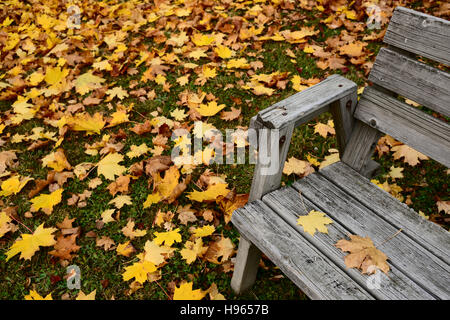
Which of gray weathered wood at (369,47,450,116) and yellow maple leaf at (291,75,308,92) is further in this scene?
yellow maple leaf at (291,75,308,92)

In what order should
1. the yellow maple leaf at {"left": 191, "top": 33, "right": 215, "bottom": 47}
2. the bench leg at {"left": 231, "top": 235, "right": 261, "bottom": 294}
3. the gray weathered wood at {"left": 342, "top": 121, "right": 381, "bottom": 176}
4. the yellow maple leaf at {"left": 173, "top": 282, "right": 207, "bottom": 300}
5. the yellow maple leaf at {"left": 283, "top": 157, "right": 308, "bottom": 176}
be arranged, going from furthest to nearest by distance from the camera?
the yellow maple leaf at {"left": 191, "top": 33, "right": 215, "bottom": 47} → the yellow maple leaf at {"left": 283, "top": 157, "right": 308, "bottom": 176} → the yellow maple leaf at {"left": 173, "top": 282, "right": 207, "bottom": 300} → the gray weathered wood at {"left": 342, "top": 121, "right": 381, "bottom": 176} → the bench leg at {"left": 231, "top": 235, "right": 261, "bottom": 294}

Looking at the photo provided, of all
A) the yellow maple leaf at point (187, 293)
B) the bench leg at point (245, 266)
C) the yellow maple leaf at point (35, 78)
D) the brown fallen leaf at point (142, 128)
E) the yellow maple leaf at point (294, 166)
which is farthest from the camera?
the yellow maple leaf at point (35, 78)

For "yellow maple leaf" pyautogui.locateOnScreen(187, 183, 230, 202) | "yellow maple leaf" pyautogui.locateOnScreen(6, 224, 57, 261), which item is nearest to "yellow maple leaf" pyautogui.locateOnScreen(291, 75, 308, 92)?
"yellow maple leaf" pyautogui.locateOnScreen(187, 183, 230, 202)

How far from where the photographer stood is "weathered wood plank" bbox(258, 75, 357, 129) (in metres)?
1.37

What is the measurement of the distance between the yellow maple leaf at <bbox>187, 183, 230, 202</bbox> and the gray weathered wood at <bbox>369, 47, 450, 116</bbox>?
3.84 ft

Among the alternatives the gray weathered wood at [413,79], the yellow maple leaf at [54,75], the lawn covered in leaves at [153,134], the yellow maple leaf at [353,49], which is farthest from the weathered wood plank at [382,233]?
the yellow maple leaf at [54,75]

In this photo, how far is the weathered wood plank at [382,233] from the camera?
1276 mm

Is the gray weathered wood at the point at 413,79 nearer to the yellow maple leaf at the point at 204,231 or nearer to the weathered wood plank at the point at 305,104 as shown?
the weathered wood plank at the point at 305,104

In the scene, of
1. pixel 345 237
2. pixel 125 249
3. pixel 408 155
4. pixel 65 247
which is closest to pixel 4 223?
pixel 65 247

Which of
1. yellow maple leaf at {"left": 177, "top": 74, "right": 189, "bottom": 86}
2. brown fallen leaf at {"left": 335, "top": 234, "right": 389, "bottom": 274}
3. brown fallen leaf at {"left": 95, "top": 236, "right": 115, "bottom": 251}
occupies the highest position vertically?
brown fallen leaf at {"left": 335, "top": 234, "right": 389, "bottom": 274}

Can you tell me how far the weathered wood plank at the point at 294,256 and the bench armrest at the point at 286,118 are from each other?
5.6 inches

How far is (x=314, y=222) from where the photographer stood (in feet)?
4.78

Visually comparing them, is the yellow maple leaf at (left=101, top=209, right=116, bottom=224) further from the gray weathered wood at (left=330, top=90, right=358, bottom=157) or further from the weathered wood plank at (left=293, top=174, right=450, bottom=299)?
the gray weathered wood at (left=330, top=90, right=358, bottom=157)

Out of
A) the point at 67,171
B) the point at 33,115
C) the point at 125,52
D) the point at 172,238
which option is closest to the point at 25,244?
the point at 67,171
